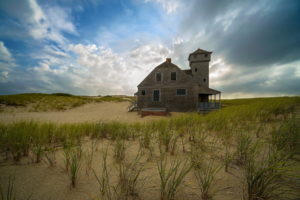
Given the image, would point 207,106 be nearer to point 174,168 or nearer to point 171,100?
point 171,100

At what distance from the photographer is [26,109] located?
18.7 meters

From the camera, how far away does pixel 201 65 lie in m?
20.6

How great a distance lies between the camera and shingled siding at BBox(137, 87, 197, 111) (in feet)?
46.2

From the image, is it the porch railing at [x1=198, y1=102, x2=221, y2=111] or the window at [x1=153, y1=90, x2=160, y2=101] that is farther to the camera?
the window at [x1=153, y1=90, x2=160, y2=101]

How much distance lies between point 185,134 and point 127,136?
1969 millimetres

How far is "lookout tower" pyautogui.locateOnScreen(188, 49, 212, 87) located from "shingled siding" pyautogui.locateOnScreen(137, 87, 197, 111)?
24.9 ft

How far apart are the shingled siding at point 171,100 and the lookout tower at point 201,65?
7576mm

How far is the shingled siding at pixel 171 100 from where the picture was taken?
1408 centimetres

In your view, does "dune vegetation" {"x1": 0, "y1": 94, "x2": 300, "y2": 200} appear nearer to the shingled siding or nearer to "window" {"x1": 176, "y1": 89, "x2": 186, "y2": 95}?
the shingled siding

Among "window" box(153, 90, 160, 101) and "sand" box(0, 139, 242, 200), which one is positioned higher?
"window" box(153, 90, 160, 101)

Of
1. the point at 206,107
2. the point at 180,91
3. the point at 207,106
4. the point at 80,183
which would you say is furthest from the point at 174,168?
the point at 207,106

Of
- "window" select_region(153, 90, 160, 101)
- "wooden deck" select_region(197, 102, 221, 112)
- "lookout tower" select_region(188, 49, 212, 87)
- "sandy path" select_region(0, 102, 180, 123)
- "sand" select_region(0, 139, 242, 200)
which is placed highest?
"lookout tower" select_region(188, 49, 212, 87)

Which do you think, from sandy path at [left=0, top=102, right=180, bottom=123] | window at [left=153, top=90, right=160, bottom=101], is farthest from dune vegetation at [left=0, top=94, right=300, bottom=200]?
window at [left=153, top=90, right=160, bottom=101]

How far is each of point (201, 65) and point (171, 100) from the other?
1123 cm
